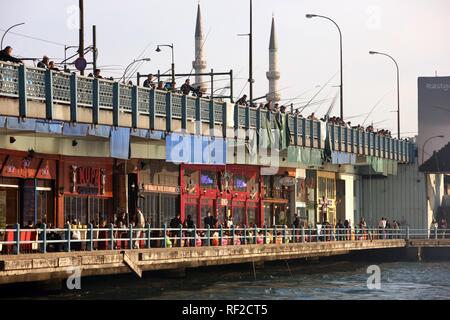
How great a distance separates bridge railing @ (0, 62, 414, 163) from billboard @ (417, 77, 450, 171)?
16503 mm

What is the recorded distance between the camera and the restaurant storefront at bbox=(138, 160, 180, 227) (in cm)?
6028

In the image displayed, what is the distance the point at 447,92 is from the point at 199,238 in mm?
43048

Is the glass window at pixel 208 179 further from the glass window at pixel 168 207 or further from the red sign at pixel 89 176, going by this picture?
the red sign at pixel 89 176

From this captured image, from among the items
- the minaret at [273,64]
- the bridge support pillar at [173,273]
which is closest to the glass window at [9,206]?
the bridge support pillar at [173,273]

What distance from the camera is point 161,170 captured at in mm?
62062

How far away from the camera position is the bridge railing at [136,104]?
42.3 metres

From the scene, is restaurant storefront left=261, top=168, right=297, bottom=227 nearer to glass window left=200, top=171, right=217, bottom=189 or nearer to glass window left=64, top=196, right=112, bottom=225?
glass window left=200, top=171, right=217, bottom=189

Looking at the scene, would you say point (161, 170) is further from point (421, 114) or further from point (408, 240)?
point (421, 114)

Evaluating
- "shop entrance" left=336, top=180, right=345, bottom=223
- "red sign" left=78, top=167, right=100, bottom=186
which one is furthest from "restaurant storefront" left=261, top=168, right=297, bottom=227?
"red sign" left=78, top=167, right=100, bottom=186

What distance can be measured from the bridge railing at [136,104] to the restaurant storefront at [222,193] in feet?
15.5

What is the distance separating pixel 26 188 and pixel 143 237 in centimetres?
542

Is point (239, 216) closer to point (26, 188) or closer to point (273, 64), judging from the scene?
point (26, 188)
